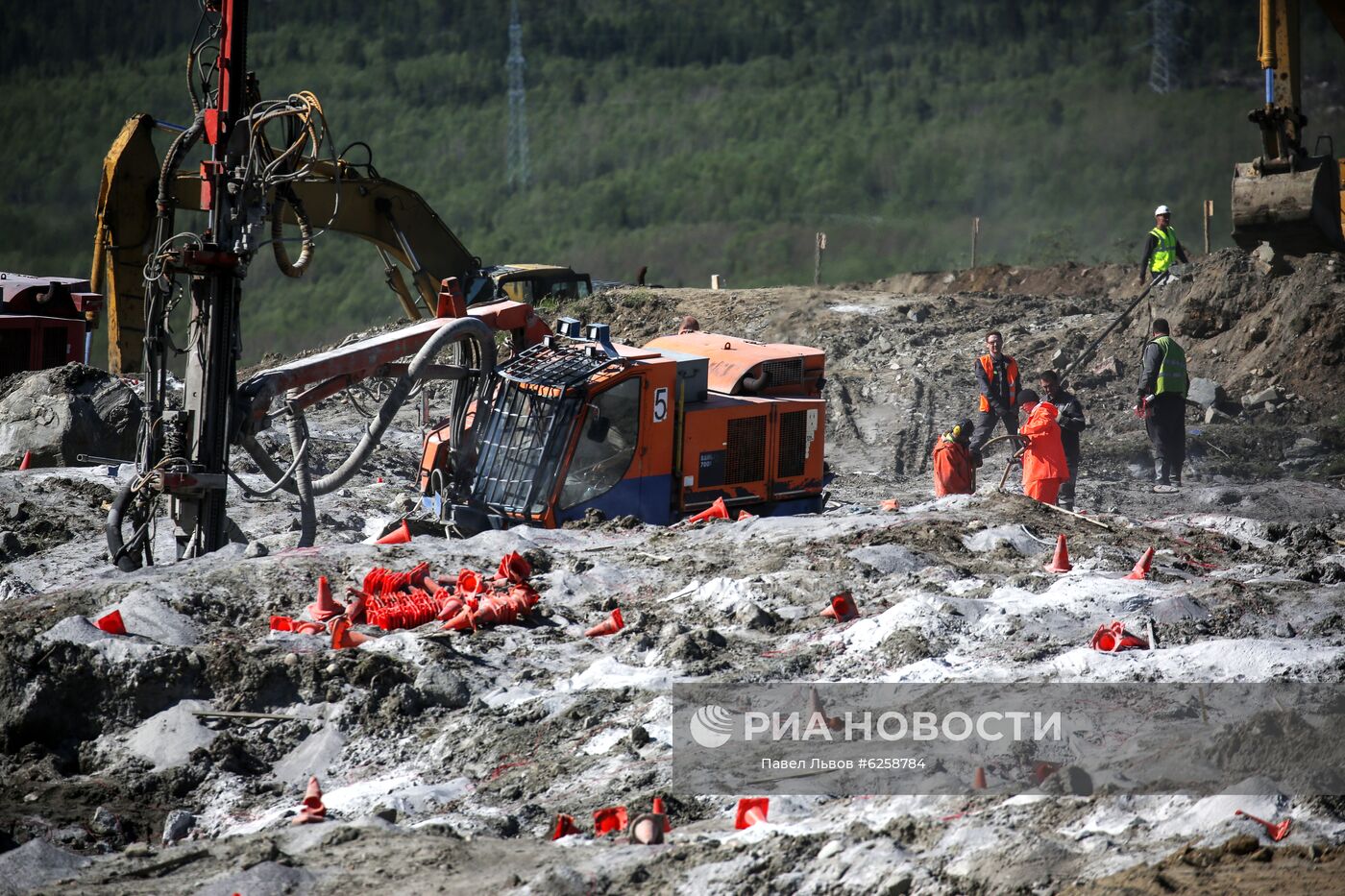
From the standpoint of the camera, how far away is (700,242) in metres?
37.5

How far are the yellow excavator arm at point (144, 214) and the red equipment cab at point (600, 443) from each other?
2.09 meters

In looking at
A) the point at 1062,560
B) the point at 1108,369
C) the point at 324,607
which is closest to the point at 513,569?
the point at 324,607

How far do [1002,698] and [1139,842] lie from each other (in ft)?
6.27

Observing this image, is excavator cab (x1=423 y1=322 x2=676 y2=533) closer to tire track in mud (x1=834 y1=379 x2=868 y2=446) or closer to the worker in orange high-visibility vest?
the worker in orange high-visibility vest

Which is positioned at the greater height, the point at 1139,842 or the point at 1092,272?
the point at 1092,272

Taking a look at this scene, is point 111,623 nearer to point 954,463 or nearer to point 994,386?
point 954,463

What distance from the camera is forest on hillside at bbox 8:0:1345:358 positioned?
116 ft

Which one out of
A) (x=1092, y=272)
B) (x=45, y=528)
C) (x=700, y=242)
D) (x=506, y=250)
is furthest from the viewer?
(x=506, y=250)

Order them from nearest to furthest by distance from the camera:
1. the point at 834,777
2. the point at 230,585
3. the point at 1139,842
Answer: the point at 1139,842 → the point at 834,777 → the point at 230,585


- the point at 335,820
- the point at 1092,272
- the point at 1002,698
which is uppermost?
the point at 1092,272

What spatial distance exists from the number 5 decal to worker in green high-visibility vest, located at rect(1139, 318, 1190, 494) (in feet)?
20.4

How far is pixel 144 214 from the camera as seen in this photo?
38.8 ft

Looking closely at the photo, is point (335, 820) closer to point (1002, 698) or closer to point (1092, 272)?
point (1002, 698)

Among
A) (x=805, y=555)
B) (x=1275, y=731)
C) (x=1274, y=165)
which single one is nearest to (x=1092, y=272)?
(x=1274, y=165)
